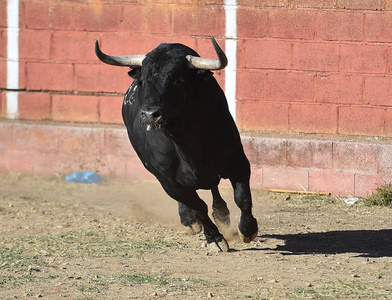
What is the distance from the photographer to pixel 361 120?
29.2 feet

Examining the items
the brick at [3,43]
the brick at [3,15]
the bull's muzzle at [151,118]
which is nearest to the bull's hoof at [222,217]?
the bull's muzzle at [151,118]

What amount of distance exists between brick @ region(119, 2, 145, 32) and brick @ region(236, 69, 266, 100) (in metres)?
1.43

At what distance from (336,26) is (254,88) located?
1.20 meters

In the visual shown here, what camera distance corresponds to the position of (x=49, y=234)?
7336mm

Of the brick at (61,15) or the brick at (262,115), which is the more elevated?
the brick at (61,15)

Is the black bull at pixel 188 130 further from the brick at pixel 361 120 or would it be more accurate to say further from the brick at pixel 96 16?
the brick at pixel 96 16

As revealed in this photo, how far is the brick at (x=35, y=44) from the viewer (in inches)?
409

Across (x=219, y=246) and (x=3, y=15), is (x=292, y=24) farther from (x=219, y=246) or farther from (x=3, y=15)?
(x=3, y=15)

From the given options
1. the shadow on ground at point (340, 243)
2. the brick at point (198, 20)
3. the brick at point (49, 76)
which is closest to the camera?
the shadow on ground at point (340, 243)

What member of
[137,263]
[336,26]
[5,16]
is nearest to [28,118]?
[5,16]

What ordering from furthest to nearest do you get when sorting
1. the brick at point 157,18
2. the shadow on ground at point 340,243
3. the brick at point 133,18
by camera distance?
the brick at point 133,18 < the brick at point 157,18 < the shadow on ground at point 340,243

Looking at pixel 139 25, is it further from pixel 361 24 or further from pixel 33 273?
Answer: pixel 33 273

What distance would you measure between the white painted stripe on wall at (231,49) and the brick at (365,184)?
1.70m

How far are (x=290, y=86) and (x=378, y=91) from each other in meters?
1.01
